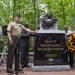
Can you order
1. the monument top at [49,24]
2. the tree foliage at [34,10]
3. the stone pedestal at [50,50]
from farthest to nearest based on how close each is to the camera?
the tree foliage at [34,10] < the monument top at [49,24] < the stone pedestal at [50,50]

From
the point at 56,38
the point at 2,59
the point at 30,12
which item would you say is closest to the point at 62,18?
the point at 30,12

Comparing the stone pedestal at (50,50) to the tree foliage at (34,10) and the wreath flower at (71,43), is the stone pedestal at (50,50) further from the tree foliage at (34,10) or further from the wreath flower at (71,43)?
the tree foliage at (34,10)

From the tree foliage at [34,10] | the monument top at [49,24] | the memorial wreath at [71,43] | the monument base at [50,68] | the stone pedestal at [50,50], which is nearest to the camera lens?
the monument base at [50,68]

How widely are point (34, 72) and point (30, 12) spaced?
1017 cm

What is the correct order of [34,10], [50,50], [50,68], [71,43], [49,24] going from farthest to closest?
[34,10] → [71,43] → [49,24] → [50,50] → [50,68]

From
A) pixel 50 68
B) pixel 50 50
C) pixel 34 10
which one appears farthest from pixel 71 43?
pixel 34 10

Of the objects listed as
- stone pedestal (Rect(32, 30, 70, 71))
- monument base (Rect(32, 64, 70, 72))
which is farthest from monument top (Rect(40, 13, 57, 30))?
monument base (Rect(32, 64, 70, 72))

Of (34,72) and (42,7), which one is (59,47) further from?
(42,7)

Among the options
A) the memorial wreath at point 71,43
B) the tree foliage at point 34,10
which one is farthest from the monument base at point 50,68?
the tree foliage at point 34,10

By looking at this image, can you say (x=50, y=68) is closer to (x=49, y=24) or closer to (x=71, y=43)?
(x=71, y=43)

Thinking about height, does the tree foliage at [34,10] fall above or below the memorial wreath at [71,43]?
above

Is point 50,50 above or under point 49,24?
under

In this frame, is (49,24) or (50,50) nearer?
(50,50)

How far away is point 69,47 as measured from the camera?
1101 centimetres
